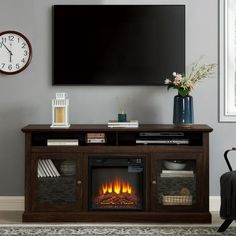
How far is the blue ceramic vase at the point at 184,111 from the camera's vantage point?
179 inches

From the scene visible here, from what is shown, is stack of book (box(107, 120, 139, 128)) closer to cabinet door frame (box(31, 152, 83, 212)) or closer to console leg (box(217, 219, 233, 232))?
cabinet door frame (box(31, 152, 83, 212))

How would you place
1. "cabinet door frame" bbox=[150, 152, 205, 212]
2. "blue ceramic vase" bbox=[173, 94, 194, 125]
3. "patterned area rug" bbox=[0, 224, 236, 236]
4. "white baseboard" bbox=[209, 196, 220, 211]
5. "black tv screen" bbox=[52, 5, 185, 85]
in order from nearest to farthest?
1. "patterned area rug" bbox=[0, 224, 236, 236]
2. "cabinet door frame" bbox=[150, 152, 205, 212]
3. "blue ceramic vase" bbox=[173, 94, 194, 125]
4. "black tv screen" bbox=[52, 5, 185, 85]
5. "white baseboard" bbox=[209, 196, 220, 211]

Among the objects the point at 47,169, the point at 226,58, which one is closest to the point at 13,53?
the point at 47,169

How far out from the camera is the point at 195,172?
174 inches

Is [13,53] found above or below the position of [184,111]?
above

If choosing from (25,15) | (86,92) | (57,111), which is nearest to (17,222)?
(57,111)

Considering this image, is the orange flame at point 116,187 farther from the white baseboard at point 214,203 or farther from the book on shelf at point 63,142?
the white baseboard at point 214,203

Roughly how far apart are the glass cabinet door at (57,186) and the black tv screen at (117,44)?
2.54 ft

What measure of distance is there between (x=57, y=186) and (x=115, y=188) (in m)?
0.48

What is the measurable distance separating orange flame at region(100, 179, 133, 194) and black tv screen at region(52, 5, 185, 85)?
3.01 ft

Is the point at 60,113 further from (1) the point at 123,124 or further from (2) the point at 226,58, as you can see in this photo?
(2) the point at 226,58

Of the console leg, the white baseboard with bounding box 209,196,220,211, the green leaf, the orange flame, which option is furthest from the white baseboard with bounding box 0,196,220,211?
the green leaf

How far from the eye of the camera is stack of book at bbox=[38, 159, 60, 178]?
14.6ft

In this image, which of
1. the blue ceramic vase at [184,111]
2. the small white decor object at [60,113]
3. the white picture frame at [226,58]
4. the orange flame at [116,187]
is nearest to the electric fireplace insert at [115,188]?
the orange flame at [116,187]
